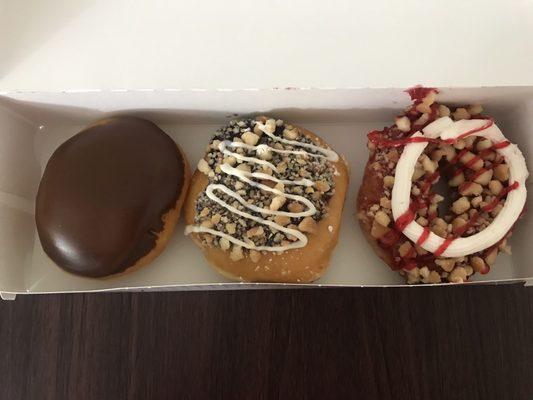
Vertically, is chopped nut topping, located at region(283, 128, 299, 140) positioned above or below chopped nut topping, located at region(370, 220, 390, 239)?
above

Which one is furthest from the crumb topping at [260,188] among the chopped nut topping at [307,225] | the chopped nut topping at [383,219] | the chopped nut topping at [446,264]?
the chopped nut topping at [446,264]

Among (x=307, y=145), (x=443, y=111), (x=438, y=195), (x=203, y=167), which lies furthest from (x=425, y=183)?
(x=203, y=167)

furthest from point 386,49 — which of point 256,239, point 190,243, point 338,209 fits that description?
point 190,243

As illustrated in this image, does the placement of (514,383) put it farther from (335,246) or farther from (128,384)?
(128,384)

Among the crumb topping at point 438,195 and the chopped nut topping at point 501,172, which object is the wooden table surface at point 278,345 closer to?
the crumb topping at point 438,195

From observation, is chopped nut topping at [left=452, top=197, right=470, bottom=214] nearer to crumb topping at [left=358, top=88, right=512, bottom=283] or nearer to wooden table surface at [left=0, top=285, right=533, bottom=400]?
crumb topping at [left=358, top=88, right=512, bottom=283]

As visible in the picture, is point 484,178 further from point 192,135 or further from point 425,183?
point 192,135

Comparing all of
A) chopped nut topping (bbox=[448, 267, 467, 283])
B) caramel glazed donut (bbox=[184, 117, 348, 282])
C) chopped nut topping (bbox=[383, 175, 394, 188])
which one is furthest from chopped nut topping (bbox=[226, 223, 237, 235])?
chopped nut topping (bbox=[448, 267, 467, 283])
